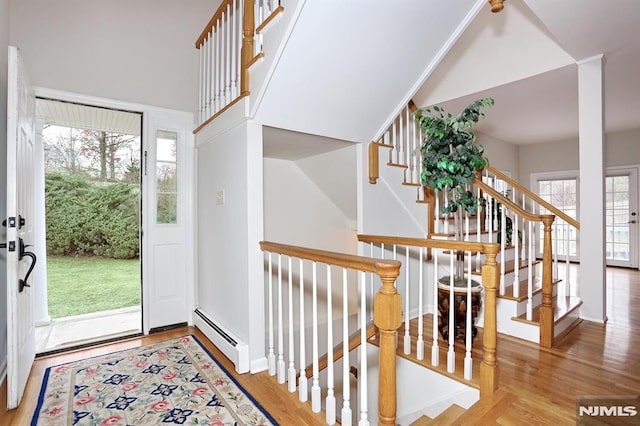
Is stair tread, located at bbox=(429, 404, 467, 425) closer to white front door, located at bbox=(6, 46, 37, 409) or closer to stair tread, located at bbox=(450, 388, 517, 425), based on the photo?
stair tread, located at bbox=(450, 388, 517, 425)

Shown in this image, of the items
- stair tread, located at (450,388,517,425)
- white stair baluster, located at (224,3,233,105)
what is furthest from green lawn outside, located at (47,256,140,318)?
stair tread, located at (450,388,517,425)

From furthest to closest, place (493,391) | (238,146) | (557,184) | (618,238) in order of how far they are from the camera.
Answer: (557,184), (618,238), (238,146), (493,391)

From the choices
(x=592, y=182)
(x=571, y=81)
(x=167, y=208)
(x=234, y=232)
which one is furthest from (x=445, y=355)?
(x=571, y=81)

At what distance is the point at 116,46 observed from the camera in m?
2.91

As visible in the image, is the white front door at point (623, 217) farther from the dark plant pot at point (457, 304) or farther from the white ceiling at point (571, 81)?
the dark plant pot at point (457, 304)

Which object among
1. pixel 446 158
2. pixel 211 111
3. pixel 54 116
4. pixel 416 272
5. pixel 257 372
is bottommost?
pixel 257 372

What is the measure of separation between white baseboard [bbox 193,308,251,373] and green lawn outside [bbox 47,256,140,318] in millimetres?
2361

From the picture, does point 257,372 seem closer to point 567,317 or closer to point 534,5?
point 567,317

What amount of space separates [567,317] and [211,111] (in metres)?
3.68

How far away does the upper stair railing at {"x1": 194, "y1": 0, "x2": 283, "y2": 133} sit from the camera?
7.25 feet

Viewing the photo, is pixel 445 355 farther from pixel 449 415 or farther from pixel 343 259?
pixel 343 259

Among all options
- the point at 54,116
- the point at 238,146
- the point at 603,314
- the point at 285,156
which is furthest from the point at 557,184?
the point at 54,116

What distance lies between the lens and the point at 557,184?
6.49 metres

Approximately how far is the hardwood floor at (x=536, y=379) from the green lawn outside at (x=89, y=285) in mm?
2368
